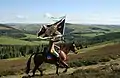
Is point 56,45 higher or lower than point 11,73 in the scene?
higher

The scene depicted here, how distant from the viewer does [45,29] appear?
68.2 ft

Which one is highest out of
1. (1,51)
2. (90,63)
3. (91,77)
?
(91,77)

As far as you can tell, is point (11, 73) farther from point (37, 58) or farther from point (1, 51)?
point (1, 51)

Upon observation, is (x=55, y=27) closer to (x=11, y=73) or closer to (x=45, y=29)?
(x=45, y=29)

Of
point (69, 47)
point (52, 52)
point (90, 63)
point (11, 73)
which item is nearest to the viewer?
point (52, 52)

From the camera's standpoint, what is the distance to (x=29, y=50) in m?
120

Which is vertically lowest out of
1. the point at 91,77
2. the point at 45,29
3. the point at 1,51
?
the point at 1,51

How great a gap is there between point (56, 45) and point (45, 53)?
1233 millimetres

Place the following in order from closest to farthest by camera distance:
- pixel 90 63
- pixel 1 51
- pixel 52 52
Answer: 1. pixel 52 52
2. pixel 90 63
3. pixel 1 51

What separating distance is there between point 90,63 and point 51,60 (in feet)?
41.1

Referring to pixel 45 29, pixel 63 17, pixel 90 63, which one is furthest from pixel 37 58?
pixel 90 63

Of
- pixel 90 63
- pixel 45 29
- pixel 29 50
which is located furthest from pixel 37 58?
pixel 29 50

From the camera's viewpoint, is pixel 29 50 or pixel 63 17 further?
pixel 29 50

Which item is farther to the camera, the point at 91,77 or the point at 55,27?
the point at 55,27
